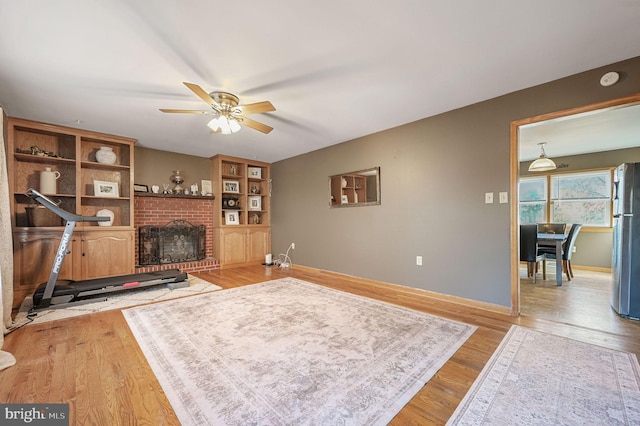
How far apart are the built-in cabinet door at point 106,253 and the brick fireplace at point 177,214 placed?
33 centimetres

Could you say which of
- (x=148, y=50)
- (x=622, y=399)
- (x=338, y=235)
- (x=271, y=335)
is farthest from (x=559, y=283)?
(x=148, y=50)

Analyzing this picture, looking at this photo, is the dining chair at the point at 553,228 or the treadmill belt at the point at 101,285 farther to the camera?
the dining chair at the point at 553,228

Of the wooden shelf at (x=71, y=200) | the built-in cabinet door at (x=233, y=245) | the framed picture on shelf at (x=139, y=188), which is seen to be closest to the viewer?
the wooden shelf at (x=71, y=200)

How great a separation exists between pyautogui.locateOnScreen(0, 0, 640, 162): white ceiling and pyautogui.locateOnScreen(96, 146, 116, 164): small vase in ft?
3.27

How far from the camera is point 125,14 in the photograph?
1652 mm

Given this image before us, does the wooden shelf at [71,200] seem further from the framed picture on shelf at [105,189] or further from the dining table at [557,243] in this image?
the dining table at [557,243]

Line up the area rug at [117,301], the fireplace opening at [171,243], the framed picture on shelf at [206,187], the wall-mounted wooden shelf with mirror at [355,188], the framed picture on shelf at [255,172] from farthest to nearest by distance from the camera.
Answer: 1. the framed picture on shelf at [255,172]
2. the framed picture on shelf at [206,187]
3. the fireplace opening at [171,243]
4. the wall-mounted wooden shelf with mirror at [355,188]
5. the area rug at [117,301]

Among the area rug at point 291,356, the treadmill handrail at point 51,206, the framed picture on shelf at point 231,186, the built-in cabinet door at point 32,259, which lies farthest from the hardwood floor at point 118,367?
the framed picture on shelf at point 231,186

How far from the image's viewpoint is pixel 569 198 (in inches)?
211

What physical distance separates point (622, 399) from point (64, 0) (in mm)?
3986

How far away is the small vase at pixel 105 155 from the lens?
4.10 metres

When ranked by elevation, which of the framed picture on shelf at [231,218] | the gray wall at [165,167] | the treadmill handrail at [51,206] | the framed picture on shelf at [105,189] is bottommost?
the framed picture on shelf at [231,218]

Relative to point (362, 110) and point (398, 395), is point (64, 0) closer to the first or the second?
point (362, 110)

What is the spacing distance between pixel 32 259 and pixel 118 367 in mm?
2987
